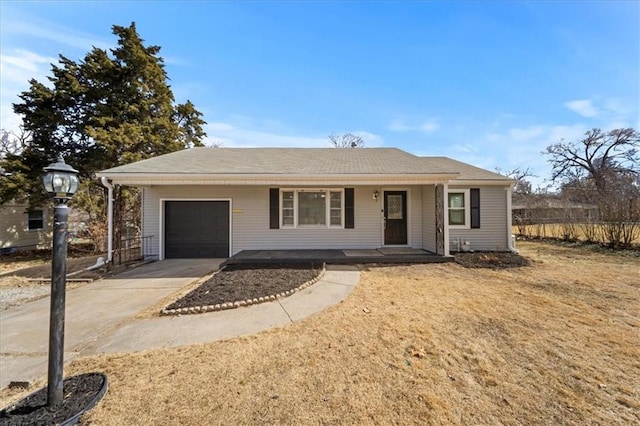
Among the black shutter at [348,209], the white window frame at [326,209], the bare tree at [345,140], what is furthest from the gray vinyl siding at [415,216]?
the bare tree at [345,140]

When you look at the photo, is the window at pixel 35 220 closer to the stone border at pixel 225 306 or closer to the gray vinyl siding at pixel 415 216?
the stone border at pixel 225 306

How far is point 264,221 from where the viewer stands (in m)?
9.10

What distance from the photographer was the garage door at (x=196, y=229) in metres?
8.98

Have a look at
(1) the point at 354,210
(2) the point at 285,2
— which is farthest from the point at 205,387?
(2) the point at 285,2

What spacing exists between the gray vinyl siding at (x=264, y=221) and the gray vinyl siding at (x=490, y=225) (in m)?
2.02

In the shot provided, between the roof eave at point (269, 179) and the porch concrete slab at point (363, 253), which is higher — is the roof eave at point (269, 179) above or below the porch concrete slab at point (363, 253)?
above

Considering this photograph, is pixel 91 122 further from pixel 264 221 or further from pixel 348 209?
pixel 348 209

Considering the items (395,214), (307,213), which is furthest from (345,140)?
(307,213)

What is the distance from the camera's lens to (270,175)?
25.1ft

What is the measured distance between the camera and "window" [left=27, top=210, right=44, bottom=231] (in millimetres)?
13005

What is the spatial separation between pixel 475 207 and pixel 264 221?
741 centimetres

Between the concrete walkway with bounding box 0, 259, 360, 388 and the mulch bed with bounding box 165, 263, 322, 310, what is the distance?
1.29 feet

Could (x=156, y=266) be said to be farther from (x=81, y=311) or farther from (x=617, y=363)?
(x=617, y=363)

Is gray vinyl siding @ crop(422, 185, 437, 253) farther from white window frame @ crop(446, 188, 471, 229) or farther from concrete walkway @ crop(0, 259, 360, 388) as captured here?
concrete walkway @ crop(0, 259, 360, 388)
